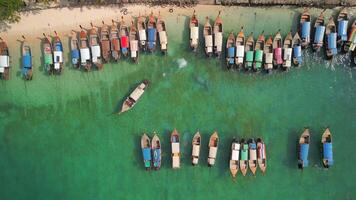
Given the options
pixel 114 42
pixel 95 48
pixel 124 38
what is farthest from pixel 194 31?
pixel 95 48

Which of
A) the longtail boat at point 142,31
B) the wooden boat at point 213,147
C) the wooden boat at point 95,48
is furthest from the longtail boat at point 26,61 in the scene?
the wooden boat at point 213,147

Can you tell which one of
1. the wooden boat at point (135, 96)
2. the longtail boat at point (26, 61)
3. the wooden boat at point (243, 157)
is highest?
the longtail boat at point (26, 61)

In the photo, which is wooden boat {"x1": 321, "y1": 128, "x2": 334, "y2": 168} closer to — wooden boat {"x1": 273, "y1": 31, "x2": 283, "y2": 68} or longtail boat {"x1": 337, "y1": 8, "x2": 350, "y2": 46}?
wooden boat {"x1": 273, "y1": 31, "x2": 283, "y2": 68}

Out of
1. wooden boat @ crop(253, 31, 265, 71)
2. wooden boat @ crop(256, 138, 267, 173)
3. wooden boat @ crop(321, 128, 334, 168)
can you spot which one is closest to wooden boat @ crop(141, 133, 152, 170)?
wooden boat @ crop(256, 138, 267, 173)

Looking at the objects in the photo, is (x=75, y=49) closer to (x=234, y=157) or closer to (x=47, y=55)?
(x=47, y=55)

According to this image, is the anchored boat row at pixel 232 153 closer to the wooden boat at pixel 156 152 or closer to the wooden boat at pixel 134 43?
the wooden boat at pixel 156 152

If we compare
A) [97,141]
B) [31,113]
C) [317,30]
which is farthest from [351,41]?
[31,113]
